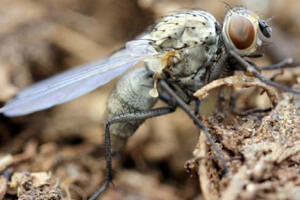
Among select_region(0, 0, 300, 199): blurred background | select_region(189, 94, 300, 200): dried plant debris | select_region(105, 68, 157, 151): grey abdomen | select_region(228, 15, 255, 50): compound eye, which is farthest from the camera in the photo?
select_region(0, 0, 300, 199): blurred background

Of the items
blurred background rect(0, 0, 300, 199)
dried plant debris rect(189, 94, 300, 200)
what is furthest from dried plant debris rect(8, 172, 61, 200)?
dried plant debris rect(189, 94, 300, 200)

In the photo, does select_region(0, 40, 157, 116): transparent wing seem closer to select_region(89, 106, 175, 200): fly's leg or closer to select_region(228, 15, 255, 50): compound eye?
select_region(89, 106, 175, 200): fly's leg

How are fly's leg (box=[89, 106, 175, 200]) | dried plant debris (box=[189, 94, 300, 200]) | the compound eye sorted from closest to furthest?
dried plant debris (box=[189, 94, 300, 200]), the compound eye, fly's leg (box=[89, 106, 175, 200])

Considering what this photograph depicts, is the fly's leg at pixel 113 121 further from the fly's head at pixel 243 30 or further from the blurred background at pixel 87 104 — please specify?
the fly's head at pixel 243 30

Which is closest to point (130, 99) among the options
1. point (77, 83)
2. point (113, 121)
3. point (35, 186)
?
point (113, 121)

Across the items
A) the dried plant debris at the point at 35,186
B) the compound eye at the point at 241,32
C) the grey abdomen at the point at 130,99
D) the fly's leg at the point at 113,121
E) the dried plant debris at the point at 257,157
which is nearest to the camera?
the dried plant debris at the point at 257,157

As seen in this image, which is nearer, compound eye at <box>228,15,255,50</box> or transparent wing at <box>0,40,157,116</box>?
compound eye at <box>228,15,255,50</box>

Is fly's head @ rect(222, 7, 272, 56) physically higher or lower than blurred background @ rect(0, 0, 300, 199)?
higher

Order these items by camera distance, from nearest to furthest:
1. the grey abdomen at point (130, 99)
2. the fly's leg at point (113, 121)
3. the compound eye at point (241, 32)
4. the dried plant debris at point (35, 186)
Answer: the dried plant debris at point (35, 186)
the compound eye at point (241, 32)
the fly's leg at point (113, 121)
the grey abdomen at point (130, 99)

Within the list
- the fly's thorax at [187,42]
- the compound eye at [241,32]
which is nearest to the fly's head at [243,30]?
the compound eye at [241,32]
